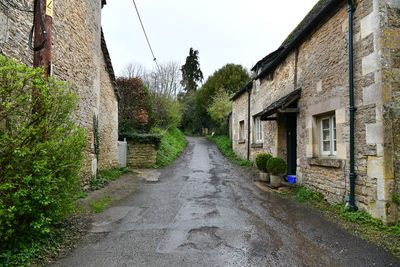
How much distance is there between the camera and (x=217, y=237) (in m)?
3.76

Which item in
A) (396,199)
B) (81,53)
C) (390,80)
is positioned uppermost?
(81,53)

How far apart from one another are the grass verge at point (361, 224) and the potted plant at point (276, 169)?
4.55 feet

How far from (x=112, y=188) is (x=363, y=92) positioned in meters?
7.72

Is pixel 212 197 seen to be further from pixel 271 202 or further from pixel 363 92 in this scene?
pixel 363 92

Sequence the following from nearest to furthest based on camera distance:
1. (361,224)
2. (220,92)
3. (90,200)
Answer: (361,224)
(90,200)
(220,92)

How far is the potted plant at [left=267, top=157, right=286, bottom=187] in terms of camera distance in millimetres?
7266

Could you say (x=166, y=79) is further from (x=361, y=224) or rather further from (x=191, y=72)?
(x=361, y=224)

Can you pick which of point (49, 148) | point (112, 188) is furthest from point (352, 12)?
point (112, 188)

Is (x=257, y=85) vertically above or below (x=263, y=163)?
above

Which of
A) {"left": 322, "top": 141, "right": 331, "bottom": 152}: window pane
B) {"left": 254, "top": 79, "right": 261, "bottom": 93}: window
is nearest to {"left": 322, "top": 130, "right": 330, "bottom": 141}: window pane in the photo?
{"left": 322, "top": 141, "right": 331, "bottom": 152}: window pane

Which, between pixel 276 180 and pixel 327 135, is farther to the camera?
pixel 276 180

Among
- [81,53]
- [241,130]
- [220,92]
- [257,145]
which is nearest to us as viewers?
[81,53]

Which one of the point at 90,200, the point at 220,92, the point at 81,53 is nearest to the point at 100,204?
the point at 90,200

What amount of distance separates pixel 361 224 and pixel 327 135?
2.60m
